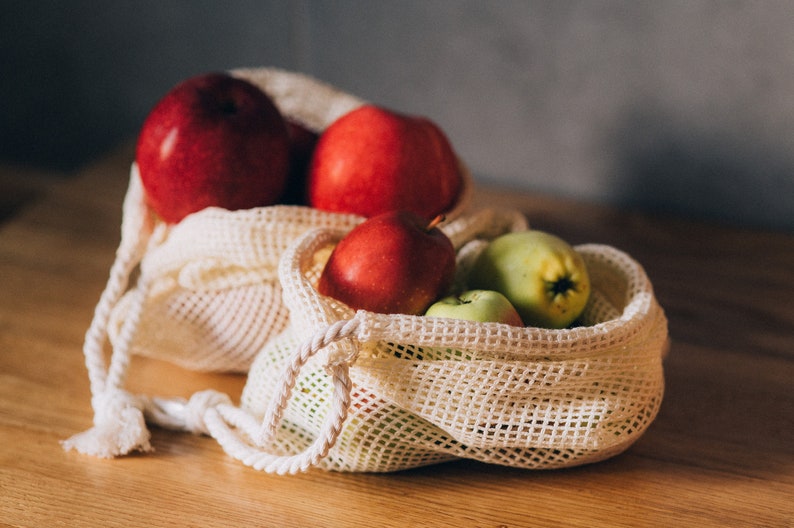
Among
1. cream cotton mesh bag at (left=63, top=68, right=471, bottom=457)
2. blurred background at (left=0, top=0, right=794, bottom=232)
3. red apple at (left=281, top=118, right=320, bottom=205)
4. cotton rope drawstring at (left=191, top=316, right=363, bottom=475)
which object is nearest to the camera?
cotton rope drawstring at (left=191, top=316, right=363, bottom=475)

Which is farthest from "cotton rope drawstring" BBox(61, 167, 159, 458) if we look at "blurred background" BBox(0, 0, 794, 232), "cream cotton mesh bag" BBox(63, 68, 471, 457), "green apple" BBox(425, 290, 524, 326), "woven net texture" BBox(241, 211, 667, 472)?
"blurred background" BBox(0, 0, 794, 232)

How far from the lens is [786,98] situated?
87cm

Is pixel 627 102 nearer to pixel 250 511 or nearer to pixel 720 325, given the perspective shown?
pixel 720 325

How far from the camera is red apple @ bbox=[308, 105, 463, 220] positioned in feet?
2.08

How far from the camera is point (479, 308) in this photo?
508 millimetres

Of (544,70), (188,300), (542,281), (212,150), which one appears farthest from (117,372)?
(544,70)

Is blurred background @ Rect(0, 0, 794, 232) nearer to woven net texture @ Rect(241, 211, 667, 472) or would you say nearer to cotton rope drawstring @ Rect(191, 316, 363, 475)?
woven net texture @ Rect(241, 211, 667, 472)

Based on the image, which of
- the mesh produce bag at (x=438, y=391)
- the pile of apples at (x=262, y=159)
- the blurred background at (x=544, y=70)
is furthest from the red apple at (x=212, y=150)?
the blurred background at (x=544, y=70)

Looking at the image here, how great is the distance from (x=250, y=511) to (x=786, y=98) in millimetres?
733

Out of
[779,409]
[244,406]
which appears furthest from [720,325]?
[244,406]

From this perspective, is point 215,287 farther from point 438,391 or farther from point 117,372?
point 438,391

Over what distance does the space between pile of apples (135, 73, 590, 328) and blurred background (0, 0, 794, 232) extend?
322mm

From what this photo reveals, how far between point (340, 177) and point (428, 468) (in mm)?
244

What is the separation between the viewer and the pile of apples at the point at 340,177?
55cm
